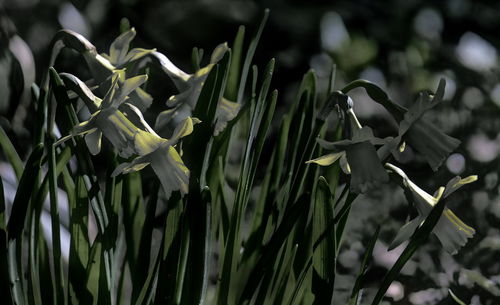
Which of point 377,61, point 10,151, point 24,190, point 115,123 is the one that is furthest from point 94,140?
point 377,61

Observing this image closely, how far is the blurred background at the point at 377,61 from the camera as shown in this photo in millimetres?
1645

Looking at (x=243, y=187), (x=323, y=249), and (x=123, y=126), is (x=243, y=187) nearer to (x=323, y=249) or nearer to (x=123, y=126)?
(x=323, y=249)

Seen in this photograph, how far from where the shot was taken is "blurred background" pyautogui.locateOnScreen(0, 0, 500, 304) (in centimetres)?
164

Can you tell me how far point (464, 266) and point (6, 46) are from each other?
118 cm

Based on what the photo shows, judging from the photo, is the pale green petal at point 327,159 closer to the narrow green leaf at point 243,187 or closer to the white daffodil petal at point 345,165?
the white daffodil petal at point 345,165

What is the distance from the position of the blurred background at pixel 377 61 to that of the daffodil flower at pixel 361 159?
3.02 feet

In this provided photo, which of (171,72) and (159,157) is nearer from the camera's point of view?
(159,157)

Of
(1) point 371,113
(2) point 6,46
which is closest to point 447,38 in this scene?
(1) point 371,113

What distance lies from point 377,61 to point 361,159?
117 cm

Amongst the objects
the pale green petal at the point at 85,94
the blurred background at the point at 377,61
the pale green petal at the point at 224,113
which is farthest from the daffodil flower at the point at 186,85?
the blurred background at the point at 377,61

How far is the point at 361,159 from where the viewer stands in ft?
2.34

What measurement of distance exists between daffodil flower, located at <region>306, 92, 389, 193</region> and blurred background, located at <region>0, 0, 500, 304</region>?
922 mm

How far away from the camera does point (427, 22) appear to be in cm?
180

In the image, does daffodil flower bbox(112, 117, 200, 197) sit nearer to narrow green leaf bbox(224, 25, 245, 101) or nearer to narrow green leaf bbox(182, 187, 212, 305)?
narrow green leaf bbox(182, 187, 212, 305)
